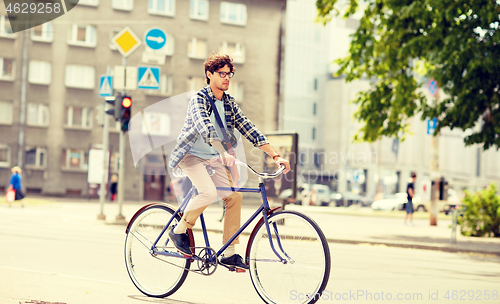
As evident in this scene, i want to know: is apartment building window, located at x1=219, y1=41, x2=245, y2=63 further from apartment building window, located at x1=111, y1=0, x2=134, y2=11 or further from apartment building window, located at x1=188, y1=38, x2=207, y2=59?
apartment building window, located at x1=111, y1=0, x2=134, y2=11

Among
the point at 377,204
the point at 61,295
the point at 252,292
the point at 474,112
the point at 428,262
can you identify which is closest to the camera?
the point at 61,295

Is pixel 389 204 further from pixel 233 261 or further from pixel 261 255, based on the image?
pixel 261 255

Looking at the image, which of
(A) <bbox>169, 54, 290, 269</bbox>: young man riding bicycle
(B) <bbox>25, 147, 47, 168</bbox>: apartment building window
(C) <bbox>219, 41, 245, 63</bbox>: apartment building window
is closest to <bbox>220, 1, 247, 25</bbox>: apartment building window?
(C) <bbox>219, 41, 245, 63</bbox>: apartment building window

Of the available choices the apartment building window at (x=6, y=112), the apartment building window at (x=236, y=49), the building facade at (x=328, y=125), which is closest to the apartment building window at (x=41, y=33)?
the apartment building window at (x=6, y=112)

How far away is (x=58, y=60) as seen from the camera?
129 feet

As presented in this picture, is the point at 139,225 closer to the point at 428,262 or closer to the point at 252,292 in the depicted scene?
the point at 252,292

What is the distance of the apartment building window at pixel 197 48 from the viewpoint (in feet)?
138

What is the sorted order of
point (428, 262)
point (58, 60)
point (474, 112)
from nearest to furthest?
point (428, 262) → point (474, 112) → point (58, 60)

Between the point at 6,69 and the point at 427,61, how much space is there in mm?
31972

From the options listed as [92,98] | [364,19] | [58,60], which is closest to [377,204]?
[92,98]

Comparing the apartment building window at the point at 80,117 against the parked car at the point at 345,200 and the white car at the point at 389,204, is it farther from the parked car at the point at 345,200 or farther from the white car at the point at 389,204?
the parked car at the point at 345,200

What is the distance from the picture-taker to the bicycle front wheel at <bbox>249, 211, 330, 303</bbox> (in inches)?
164

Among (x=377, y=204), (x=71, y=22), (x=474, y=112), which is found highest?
(x=71, y=22)

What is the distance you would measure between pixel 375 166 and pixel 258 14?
2713 centimetres
